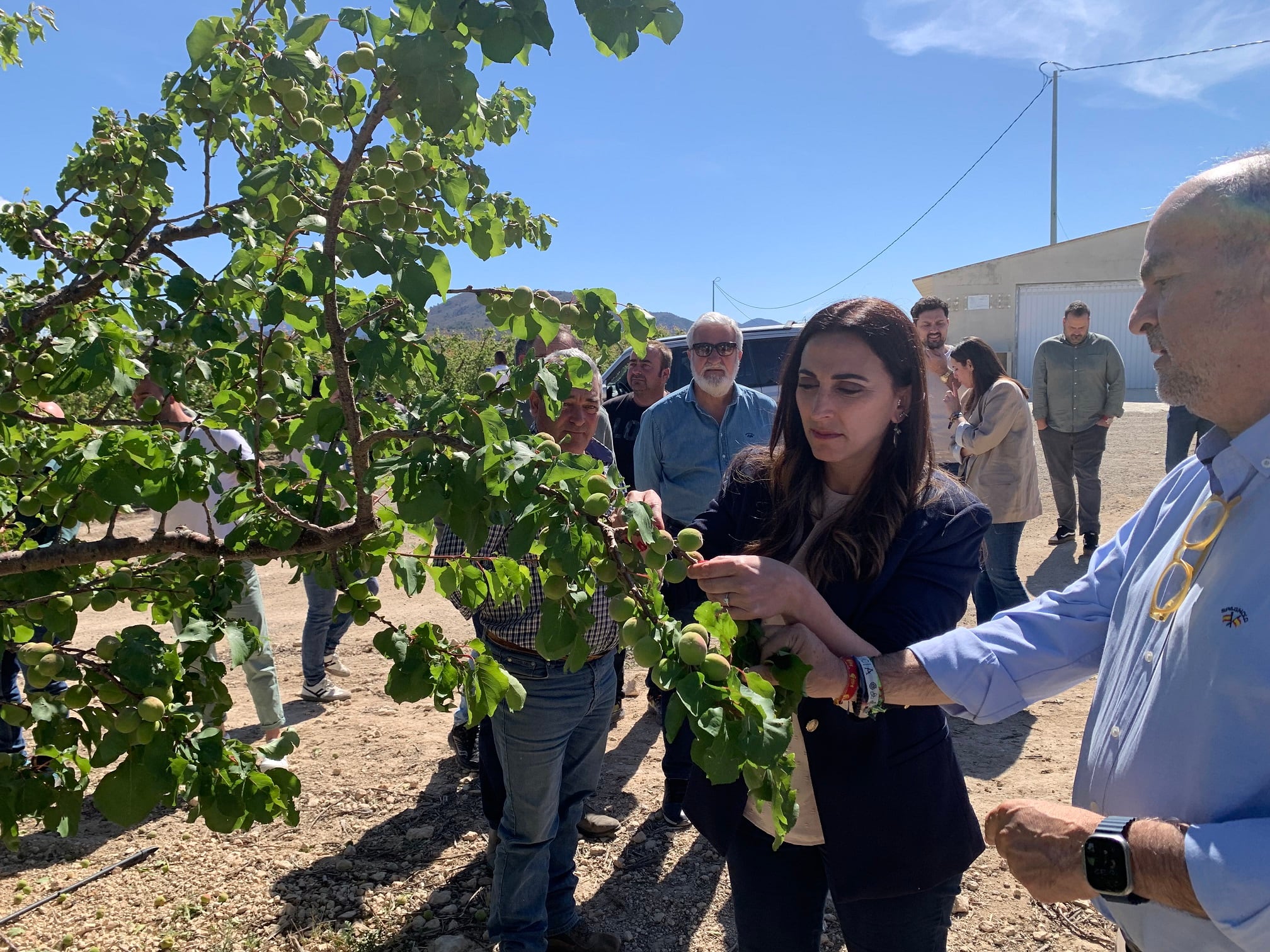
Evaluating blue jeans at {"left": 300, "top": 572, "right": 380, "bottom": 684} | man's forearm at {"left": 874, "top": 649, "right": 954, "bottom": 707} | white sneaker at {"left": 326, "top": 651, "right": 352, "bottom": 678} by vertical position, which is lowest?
white sneaker at {"left": 326, "top": 651, "right": 352, "bottom": 678}

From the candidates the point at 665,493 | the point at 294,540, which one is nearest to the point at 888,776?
the point at 294,540

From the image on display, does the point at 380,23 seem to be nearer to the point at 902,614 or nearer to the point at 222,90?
the point at 222,90

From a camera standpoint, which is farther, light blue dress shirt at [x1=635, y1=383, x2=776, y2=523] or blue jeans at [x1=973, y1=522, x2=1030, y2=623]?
blue jeans at [x1=973, y1=522, x2=1030, y2=623]

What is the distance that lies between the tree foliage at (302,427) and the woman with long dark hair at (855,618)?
38 cm

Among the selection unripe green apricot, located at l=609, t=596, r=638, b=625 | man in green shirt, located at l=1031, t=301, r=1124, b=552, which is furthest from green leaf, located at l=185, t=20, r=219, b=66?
man in green shirt, located at l=1031, t=301, r=1124, b=552

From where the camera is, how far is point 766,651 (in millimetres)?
1597

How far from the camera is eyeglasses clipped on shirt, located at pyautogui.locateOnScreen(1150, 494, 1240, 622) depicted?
133cm

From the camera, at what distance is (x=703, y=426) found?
4.13 meters

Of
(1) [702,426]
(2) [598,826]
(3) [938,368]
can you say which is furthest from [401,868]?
(3) [938,368]

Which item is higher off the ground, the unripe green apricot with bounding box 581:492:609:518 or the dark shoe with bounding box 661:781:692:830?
the unripe green apricot with bounding box 581:492:609:518

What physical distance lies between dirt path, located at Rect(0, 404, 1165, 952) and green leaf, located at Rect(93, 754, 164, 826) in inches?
80.3

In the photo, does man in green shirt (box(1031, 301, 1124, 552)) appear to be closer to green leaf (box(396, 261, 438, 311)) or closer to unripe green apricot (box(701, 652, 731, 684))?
unripe green apricot (box(701, 652, 731, 684))

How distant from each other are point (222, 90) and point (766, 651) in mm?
1310

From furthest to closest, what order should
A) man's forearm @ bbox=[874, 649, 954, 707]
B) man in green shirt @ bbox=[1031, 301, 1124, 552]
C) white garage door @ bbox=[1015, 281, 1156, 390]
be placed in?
white garage door @ bbox=[1015, 281, 1156, 390] < man in green shirt @ bbox=[1031, 301, 1124, 552] < man's forearm @ bbox=[874, 649, 954, 707]
